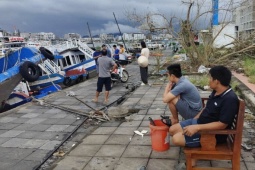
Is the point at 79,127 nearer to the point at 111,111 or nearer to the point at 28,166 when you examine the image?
the point at 111,111

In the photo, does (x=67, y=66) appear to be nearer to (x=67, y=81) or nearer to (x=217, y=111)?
(x=67, y=81)

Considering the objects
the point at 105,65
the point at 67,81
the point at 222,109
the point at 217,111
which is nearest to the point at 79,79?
the point at 67,81

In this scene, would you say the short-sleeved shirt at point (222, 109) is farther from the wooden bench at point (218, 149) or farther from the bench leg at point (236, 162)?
the bench leg at point (236, 162)

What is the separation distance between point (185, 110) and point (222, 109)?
1108 millimetres

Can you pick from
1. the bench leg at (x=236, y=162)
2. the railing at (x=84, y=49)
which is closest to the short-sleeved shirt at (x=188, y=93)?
the bench leg at (x=236, y=162)

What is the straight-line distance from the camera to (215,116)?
321cm

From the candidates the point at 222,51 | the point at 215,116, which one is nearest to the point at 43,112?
the point at 215,116

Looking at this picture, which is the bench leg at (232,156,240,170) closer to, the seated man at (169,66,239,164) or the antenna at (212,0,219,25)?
the seated man at (169,66,239,164)

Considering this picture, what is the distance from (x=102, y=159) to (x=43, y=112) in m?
3.77

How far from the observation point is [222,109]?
10.1ft

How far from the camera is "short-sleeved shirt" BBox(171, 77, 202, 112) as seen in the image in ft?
13.4

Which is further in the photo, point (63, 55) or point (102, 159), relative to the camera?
point (63, 55)

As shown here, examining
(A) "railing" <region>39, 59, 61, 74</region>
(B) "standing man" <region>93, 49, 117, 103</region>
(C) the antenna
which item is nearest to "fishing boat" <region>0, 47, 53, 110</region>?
(A) "railing" <region>39, 59, 61, 74</region>

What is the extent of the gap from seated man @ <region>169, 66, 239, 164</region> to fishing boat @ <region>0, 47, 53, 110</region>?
28.5ft
